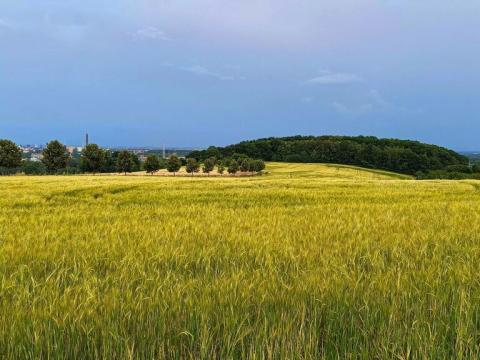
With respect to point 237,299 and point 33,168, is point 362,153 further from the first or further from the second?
point 237,299

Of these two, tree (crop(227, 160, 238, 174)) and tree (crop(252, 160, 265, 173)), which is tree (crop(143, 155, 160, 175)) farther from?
tree (crop(252, 160, 265, 173))

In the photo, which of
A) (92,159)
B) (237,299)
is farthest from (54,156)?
(237,299)

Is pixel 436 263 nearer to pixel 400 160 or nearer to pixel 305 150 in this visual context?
pixel 400 160

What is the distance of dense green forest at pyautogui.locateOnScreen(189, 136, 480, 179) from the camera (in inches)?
4761

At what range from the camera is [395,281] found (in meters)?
3.17

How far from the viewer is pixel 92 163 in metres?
95.9

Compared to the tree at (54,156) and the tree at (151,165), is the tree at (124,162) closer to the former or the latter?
the tree at (151,165)

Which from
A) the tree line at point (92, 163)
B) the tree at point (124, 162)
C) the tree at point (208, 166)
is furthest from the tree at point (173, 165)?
the tree at point (124, 162)

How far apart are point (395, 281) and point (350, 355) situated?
133 centimetres

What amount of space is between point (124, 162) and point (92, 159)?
9356 millimetres

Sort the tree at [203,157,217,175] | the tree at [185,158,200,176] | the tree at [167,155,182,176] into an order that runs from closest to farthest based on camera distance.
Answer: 1. the tree at [185,158,200,176]
2. the tree at [167,155,182,176]
3. the tree at [203,157,217,175]

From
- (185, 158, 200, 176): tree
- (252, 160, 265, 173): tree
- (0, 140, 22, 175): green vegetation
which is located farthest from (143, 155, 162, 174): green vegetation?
(0, 140, 22, 175): green vegetation

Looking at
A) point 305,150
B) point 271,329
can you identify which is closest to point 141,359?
point 271,329

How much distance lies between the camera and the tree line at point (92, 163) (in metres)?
82.4
